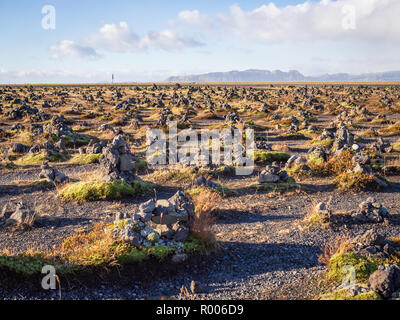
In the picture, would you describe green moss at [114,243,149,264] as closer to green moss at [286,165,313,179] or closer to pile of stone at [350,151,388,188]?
green moss at [286,165,313,179]

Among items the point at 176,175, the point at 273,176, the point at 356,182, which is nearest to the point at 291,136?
the point at 356,182

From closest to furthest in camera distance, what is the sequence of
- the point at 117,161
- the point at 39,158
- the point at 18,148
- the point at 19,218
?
the point at 19,218 → the point at 117,161 → the point at 39,158 → the point at 18,148

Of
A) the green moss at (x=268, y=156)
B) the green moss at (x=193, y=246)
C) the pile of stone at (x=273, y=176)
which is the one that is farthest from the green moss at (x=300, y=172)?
the green moss at (x=193, y=246)

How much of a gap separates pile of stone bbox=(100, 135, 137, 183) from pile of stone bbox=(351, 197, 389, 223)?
26.4 feet

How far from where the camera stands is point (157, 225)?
26.6 ft

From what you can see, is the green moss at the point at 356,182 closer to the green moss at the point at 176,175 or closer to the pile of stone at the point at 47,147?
the green moss at the point at 176,175

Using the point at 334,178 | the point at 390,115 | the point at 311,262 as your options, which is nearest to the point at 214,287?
the point at 311,262

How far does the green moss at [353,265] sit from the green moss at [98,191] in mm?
7467

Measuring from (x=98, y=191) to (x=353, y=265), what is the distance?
28.0 feet

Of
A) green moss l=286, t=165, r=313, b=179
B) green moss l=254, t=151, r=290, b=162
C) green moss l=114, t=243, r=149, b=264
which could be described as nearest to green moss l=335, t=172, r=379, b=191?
green moss l=286, t=165, r=313, b=179

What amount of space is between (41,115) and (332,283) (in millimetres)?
32451

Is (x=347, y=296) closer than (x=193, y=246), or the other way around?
(x=347, y=296)

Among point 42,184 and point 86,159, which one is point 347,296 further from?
point 86,159
